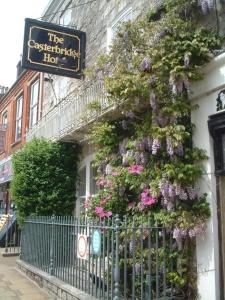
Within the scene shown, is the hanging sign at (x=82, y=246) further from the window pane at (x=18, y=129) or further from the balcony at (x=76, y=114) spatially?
the window pane at (x=18, y=129)

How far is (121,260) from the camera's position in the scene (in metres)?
6.88

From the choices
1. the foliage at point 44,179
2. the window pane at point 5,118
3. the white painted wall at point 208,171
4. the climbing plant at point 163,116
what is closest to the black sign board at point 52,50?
the foliage at point 44,179

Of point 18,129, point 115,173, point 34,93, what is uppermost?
point 34,93

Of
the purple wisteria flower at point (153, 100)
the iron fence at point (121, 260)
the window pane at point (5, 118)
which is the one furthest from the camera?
the window pane at point (5, 118)

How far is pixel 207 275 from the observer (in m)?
6.27

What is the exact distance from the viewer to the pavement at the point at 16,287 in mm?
8219

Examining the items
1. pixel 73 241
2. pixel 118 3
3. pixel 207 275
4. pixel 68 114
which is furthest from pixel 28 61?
pixel 207 275

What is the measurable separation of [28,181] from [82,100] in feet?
9.55

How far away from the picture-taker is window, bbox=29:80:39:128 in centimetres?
1755

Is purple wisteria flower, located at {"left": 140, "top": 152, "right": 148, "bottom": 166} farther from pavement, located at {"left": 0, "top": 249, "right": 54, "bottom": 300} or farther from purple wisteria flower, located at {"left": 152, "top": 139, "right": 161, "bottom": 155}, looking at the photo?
pavement, located at {"left": 0, "top": 249, "right": 54, "bottom": 300}

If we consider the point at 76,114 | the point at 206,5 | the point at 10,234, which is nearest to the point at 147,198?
the point at 206,5

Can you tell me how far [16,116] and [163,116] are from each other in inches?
580

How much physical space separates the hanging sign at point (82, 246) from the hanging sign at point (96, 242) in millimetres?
393

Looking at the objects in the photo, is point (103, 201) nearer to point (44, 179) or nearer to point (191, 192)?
point (191, 192)
